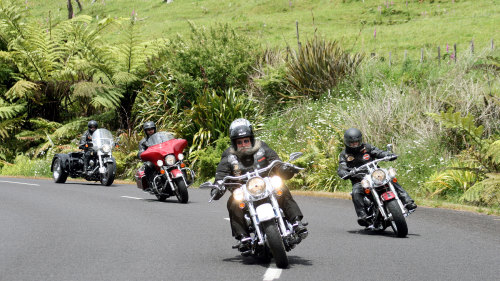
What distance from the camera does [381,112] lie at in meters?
19.1

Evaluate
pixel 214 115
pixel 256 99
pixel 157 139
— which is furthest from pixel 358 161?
pixel 256 99

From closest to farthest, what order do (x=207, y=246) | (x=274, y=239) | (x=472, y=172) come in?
(x=274, y=239), (x=207, y=246), (x=472, y=172)

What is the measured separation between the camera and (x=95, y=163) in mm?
21312

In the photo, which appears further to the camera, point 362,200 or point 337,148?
point 337,148

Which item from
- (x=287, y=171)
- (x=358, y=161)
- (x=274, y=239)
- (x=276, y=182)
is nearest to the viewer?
(x=274, y=239)

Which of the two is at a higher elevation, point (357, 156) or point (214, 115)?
point (357, 156)

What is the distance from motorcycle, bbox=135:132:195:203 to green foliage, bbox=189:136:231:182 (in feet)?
13.3

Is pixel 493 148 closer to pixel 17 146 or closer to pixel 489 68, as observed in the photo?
pixel 489 68

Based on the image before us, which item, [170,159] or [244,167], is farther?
[170,159]

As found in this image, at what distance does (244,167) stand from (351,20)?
47.4 metres

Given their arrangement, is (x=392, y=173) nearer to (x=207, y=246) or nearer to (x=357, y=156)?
(x=357, y=156)

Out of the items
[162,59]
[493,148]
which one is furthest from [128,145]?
[493,148]

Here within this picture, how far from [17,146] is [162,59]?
7597 millimetres

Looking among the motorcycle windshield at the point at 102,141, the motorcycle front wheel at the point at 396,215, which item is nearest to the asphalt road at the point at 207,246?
the motorcycle front wheel at the point at 396,215
